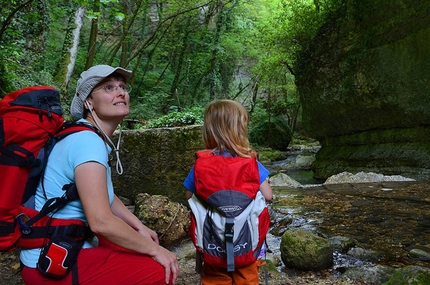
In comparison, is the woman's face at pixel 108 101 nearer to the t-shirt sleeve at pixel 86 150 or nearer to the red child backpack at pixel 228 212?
the t-shirt sleeve at pixel 86 150

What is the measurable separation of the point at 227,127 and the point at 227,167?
12.6 inches

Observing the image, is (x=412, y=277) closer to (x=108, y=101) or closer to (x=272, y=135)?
(x=108, y=101)

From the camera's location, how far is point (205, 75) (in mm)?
19891

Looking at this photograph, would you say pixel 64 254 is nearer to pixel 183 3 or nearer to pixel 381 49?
pixel 381 49

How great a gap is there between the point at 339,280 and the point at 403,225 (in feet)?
8.90

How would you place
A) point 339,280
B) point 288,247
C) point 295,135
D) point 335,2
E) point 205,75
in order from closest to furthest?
point 339,280, point 288,247, point 335,2, point 205,75, point 295,135

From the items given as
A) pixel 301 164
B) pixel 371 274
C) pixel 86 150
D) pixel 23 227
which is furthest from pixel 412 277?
pixel 301 164

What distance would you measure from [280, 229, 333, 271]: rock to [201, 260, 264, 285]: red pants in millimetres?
1679

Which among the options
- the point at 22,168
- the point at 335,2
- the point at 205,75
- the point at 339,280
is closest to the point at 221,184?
the point at 22,168

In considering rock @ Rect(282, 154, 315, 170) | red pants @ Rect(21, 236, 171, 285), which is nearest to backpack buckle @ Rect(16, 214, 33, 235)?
red pants @ Rect(21, 236, 171, 285)

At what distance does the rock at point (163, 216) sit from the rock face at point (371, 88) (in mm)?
9257

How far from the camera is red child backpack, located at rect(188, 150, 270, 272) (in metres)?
2.04

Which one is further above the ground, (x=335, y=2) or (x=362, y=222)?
(x=335, y=2)

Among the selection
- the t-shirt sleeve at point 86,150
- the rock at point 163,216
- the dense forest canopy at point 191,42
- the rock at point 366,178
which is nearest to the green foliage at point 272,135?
the dense forest canopy at point 191,42
